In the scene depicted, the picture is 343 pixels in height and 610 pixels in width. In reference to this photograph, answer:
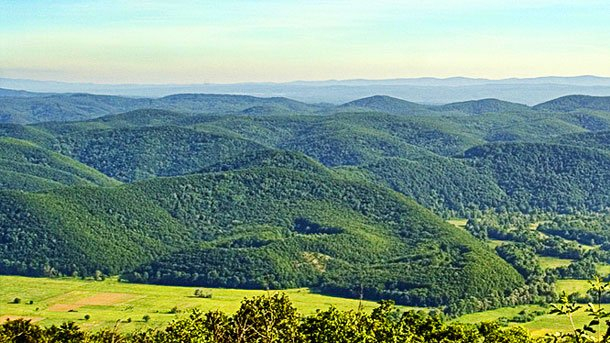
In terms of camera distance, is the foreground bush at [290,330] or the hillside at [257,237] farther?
the hillside at [257,237]

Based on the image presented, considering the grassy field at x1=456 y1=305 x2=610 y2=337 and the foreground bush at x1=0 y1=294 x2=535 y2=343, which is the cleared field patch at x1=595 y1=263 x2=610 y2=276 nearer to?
the grassy field at x1=456 y1=305 x2=610 y2=337

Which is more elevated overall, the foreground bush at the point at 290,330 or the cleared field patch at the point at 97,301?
the foreground bush at the point at 290,330

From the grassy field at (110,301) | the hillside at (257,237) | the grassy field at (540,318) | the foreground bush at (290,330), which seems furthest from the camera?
the hillside at (257,237)

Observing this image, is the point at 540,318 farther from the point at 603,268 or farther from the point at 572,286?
the point at 603,268

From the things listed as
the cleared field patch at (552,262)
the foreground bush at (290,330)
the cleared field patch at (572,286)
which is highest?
the foreground bush at (290,330)

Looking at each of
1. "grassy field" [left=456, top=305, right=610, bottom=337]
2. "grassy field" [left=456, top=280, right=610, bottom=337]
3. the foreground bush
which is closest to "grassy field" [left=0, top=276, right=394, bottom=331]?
"grassy field" [left=456, top=305, right=610, bottom=337]

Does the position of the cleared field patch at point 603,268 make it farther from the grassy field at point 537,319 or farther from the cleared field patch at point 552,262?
the grassy field at point 537,319

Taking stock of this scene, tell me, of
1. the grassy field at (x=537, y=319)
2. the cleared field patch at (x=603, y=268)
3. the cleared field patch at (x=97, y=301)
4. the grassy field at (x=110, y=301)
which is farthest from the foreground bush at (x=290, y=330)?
the cleared field patch at (x=603, y=268)
